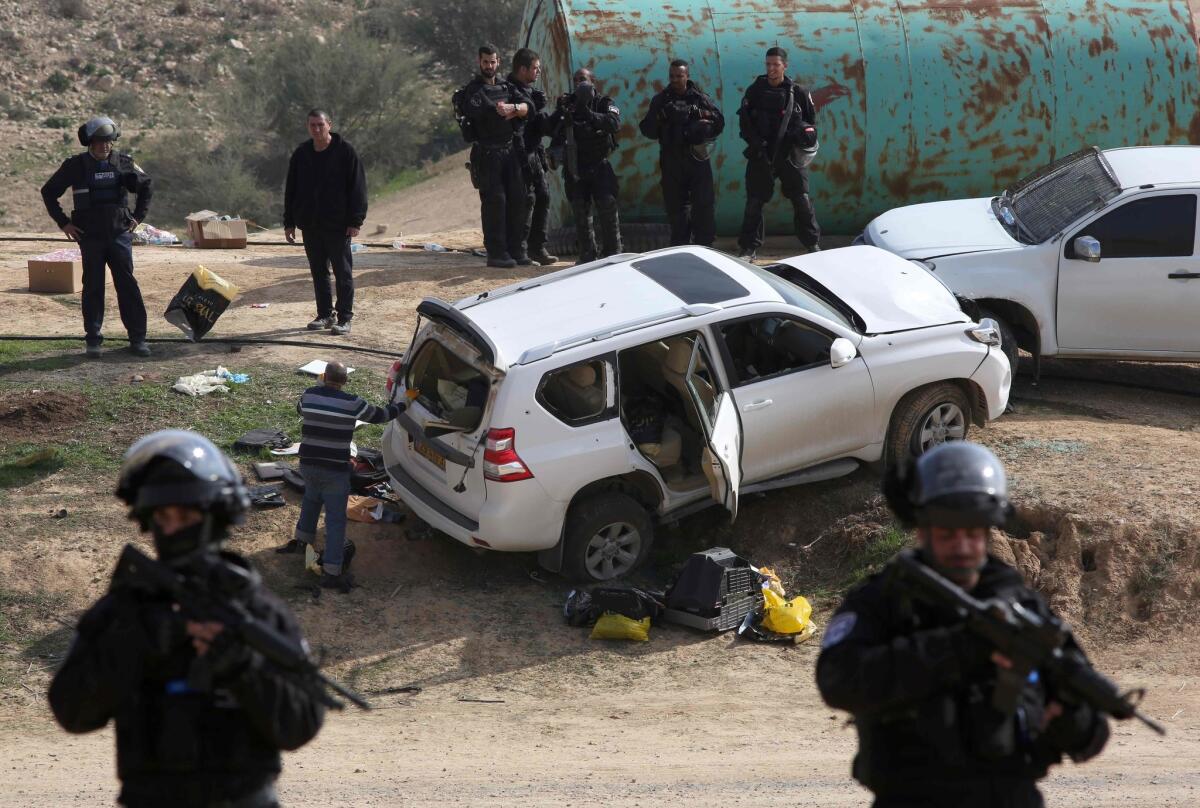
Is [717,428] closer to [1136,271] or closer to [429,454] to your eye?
[429,454]

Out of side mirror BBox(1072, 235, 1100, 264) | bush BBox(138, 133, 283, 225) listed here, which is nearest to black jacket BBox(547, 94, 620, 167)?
side mirror BBox(1072, 235, 1100, 264)

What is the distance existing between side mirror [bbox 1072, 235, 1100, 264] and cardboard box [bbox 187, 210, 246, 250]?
10.2 meters

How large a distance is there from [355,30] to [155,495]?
30.9 metres

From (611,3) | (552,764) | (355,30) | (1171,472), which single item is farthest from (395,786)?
(355,30)

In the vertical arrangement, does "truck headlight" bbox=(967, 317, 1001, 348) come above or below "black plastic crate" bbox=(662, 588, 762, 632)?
above

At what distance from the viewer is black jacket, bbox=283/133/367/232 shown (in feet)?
41.8

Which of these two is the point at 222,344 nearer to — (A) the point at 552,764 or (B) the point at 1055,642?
(A) the point at 552,764

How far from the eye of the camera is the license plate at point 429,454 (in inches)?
364

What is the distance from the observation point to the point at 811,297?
10.1 m

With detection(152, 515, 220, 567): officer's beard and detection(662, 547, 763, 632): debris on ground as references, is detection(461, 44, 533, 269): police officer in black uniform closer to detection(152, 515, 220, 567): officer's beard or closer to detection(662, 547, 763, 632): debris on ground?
detection(662, 547, 763, 632): debris on ground

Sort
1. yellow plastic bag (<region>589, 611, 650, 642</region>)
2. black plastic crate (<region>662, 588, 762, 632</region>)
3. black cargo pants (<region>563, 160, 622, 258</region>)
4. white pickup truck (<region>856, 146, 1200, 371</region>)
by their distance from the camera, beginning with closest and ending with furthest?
yellow plastic bag (<region>589, 611, 650, 642</region>), black plastic crate (<region>662, 588, 762, 632</region>), white pickup truck (<region>856, 146, 1200, 371</region>), black cargo pants (<region>563, 160, 622, 258</region>)

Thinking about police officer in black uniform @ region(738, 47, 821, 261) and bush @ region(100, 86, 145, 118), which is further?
bush @ region(100, 86, 145, 118)

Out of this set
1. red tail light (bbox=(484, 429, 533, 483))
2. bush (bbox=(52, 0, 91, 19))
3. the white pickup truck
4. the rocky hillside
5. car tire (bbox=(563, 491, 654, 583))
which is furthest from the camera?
bush (bbox=(52, 0, 91, 19))

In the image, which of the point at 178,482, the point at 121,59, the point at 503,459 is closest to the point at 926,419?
the point at 503,459
